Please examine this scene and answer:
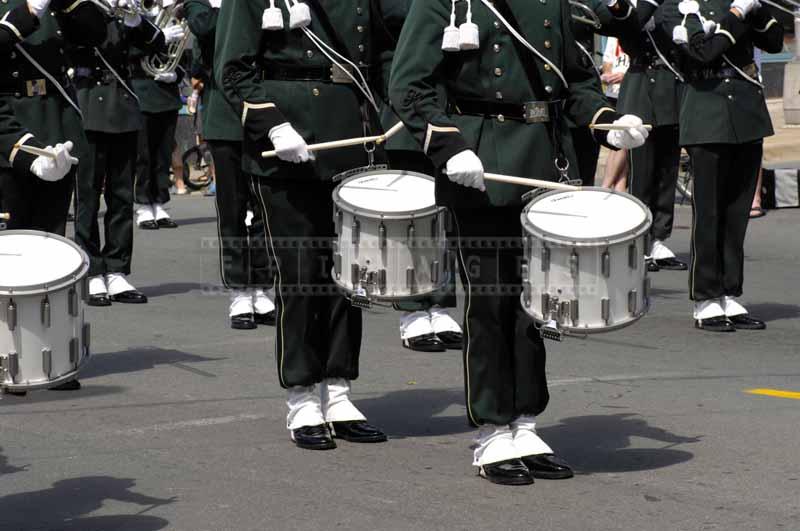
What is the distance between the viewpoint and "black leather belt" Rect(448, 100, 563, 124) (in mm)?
6570

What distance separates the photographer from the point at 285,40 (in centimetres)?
712

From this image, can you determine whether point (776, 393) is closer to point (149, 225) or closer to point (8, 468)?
point (8, 468)

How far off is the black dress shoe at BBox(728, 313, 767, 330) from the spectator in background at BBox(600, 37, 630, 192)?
443 cm

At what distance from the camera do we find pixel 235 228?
10547mm

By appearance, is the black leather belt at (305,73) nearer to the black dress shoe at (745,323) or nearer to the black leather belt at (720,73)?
the black leather belt at (720,73)

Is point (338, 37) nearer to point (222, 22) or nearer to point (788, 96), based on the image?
point (222, 22)

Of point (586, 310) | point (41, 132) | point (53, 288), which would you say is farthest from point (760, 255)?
point (53, 288)

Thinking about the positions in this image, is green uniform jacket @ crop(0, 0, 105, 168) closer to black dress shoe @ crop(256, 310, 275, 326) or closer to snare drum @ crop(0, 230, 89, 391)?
black dress shoe @ crop(256, 310, 275, 326)

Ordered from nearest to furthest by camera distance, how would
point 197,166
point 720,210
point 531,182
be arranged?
1. point 531,182
2. point 720,210
3. point 197,166

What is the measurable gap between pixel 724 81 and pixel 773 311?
5.49 ft

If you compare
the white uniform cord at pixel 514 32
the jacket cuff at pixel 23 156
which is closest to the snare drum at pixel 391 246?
the white uniform cord at pixel 514 32

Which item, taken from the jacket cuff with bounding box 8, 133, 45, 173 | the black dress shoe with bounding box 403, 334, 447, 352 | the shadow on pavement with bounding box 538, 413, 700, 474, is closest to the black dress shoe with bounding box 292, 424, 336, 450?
the shadow on pavement with bounding box 538, 413, 700, 474

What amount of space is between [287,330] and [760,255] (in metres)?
7.39

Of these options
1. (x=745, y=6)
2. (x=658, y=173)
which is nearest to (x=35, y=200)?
(x=745, y=6)
